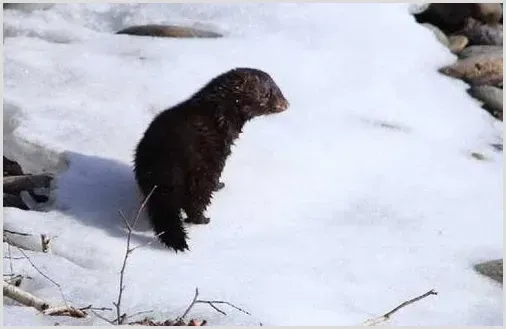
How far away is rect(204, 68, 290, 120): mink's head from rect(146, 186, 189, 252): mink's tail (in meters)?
0.71

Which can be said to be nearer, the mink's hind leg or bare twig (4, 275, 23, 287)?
bare twig (4, 275, 23, 287)

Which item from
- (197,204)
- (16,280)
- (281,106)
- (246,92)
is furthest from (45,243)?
(281,106)

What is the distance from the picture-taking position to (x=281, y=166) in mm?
5863

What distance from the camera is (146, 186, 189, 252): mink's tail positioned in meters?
4.64

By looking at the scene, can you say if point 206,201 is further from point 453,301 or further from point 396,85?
point 396,85

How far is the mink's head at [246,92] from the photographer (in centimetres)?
528

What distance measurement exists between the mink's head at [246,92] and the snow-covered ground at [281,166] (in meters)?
0.47

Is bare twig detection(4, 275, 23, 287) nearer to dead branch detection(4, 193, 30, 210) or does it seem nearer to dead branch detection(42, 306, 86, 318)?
dead branch detection(42, 306, 86, 318)

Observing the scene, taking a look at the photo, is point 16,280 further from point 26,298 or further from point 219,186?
point 219,186

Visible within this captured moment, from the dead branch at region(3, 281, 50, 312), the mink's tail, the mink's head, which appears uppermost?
the mink's head

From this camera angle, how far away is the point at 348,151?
615 centimetres

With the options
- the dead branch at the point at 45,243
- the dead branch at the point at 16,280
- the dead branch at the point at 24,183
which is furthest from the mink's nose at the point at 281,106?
the dead branch at the point at 16,280

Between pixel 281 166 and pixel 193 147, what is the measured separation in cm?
103

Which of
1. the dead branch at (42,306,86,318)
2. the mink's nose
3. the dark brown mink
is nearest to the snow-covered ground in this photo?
the dead branch at (42,306,86,318)
